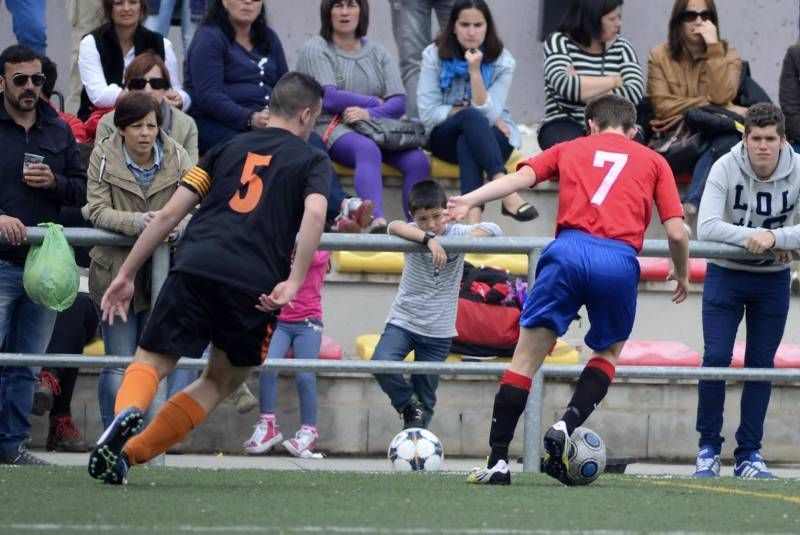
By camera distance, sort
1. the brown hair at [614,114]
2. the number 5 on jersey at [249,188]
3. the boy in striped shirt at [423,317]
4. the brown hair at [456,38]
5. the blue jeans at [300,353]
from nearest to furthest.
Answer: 1. the number 5 on jersey at [249,188]
2. the brown hair at [614,114]
3. the boy in striped shirt at [423,317]
4. the blue jeans at [300,353]
5. the brown hair at [456,38]

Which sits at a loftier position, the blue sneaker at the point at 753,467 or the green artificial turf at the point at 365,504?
the green artificial turf at the point at 365,504

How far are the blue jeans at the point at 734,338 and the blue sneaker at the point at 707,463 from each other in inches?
1.4

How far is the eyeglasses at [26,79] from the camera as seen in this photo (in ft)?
27.7

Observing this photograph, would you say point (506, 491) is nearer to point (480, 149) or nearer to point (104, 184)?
point (104, 184)

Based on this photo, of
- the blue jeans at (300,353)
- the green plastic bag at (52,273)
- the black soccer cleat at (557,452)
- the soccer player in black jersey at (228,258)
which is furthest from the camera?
the blue jeans at (300,353)

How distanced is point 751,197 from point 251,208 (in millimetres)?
3150

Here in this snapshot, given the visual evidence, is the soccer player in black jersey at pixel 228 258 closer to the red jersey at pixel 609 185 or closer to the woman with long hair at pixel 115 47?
the red jersey at pixel 609 185

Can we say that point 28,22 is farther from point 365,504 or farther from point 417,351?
point 365,504

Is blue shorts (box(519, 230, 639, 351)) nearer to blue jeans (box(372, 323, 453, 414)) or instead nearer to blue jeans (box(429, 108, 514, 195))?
blue jeans (box(372, 323, 453, 414))

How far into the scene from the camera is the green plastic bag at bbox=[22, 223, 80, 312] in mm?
7613

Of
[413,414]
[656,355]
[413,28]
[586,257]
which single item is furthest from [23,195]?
[413,28]

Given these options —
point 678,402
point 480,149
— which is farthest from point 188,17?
point 678,402

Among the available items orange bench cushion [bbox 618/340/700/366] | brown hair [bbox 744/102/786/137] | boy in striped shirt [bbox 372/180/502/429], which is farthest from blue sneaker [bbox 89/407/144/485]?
orange bench cushion [bbox 618/340/700/366]

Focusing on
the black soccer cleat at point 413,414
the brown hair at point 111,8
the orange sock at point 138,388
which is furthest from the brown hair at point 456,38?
the orange sock at point 138,388
